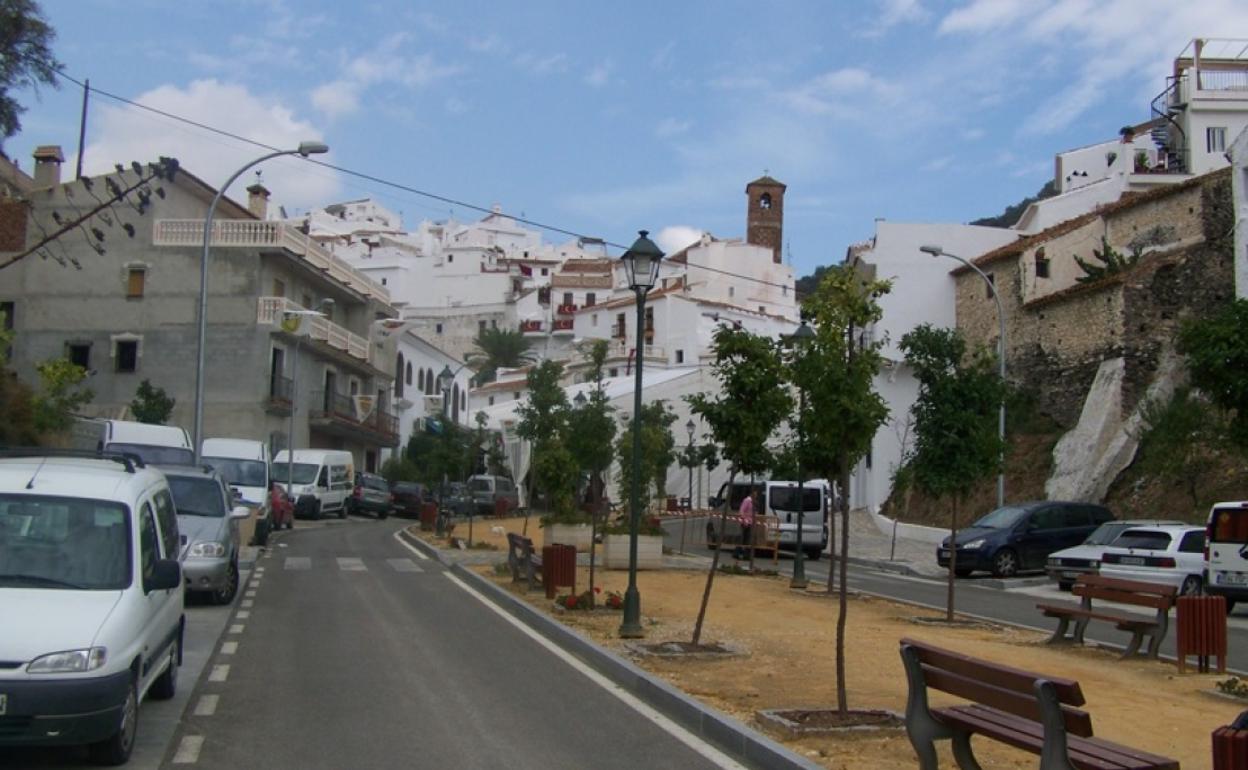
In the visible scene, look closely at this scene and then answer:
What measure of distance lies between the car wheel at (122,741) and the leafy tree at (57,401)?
28.4 m

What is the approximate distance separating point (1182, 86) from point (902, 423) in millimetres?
23746

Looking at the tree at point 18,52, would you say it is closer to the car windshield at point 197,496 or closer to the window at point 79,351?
the car windshield at point 197,496

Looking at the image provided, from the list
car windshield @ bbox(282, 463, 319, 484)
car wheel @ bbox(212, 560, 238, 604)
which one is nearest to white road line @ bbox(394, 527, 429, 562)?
car windshield @ bbox(282, 463, 319, 484)

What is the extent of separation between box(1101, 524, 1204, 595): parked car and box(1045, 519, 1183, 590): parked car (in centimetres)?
64

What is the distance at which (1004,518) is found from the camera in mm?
30000

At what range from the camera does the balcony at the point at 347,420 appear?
56.9 meters

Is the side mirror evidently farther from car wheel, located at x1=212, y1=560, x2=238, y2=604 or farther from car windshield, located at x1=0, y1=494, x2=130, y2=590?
car wheel, located at x1=212, y1=560, x2=238, y2=604

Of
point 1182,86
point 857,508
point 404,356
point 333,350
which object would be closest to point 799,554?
point 857,508

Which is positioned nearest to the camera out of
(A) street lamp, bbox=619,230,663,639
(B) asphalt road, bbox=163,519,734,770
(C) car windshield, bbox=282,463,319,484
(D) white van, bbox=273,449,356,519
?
(B) asphalt road, bbox=163,519,734,770

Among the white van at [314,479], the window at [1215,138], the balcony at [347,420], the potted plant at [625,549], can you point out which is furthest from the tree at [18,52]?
the window at [1215,138]

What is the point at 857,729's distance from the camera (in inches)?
361

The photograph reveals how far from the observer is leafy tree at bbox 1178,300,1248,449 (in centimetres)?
1588

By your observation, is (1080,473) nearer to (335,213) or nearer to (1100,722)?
(1100,722)

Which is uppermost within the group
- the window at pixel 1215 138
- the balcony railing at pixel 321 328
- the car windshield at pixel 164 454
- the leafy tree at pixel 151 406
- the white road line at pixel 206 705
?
the window at pixel 1215 138
